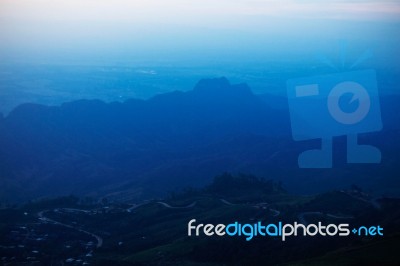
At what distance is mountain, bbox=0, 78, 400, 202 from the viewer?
71.5 feet

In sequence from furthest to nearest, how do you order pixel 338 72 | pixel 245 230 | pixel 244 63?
pixel 244 63, pixel 338 72, pixel 245 230

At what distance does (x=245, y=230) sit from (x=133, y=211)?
Answer: 22.4ft

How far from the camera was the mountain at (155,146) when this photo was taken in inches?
858

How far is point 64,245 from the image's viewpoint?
48.8 feet

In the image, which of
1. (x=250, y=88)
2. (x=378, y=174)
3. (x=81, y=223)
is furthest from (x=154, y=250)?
(x=250, y=88)

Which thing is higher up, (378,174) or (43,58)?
(43,58)

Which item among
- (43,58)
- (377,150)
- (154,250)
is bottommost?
(154,250)

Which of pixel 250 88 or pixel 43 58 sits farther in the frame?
pixel 250 88

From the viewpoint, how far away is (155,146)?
26.0 metres

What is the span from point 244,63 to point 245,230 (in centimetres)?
918

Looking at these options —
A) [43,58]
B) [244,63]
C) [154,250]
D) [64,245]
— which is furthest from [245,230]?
[43,58]

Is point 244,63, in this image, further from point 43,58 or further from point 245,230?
point 245,230

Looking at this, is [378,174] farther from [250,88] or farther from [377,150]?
[250,88]

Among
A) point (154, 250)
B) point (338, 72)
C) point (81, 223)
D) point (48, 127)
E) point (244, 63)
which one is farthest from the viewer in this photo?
point (48, 127)
